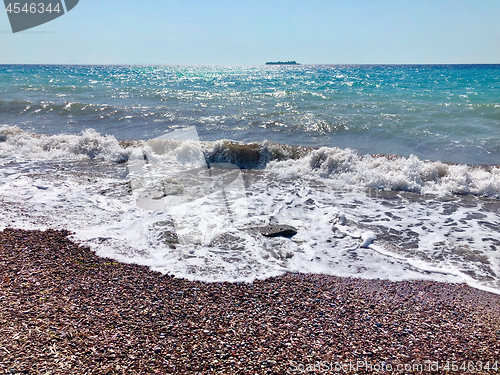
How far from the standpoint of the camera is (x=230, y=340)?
127 inches

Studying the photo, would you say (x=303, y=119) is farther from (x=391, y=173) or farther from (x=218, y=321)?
(x=218, y=321)

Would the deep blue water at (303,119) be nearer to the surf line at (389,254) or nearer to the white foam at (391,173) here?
the white foam at (391,173)

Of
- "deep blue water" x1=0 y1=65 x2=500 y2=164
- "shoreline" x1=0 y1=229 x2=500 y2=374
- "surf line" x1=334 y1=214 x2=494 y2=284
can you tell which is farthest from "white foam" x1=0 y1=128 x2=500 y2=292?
"deep blue water" x1=0 y1=65 x2=500 y2=164

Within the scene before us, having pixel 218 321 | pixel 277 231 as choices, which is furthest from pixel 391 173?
pixel 218 321

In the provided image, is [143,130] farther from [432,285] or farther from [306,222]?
[432,285]

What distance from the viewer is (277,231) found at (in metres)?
6.06

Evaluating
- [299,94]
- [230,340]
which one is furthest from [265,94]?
[230,340]

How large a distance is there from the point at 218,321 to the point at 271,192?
5.15 meters

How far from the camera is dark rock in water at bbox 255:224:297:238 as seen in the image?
6000 mm

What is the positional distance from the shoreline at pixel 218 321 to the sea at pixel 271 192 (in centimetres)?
43

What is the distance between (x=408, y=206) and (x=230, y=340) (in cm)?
607

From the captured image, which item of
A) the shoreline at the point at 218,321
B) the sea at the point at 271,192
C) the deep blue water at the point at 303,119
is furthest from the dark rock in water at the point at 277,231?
the deep blue water at the point at 303,119

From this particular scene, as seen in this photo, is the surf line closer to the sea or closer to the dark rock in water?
the sea

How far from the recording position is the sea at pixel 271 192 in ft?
17.2
